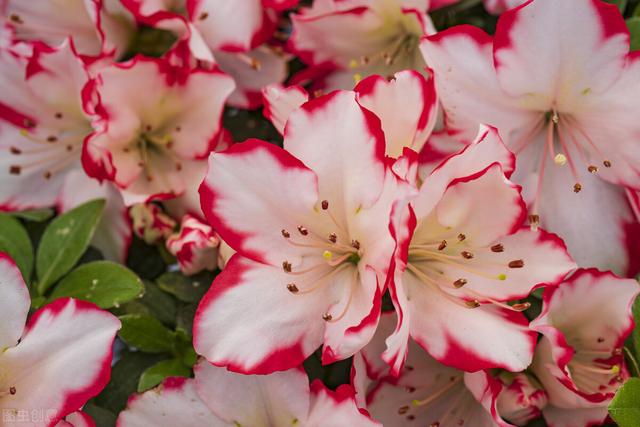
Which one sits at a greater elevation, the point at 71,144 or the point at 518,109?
the point at 518,109

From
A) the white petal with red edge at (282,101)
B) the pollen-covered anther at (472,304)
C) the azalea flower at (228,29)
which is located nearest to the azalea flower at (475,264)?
the pollen-covered anther at (472,304)

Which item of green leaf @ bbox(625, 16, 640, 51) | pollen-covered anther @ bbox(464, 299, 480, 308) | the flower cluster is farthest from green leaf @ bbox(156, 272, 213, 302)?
green leaf @ bbox(625, 16, 640, 51)

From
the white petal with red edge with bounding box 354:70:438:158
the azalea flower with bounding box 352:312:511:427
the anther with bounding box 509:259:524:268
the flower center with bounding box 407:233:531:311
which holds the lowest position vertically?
the azalea flower with bounding box 352:312:511:427

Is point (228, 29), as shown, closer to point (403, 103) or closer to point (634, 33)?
point (403, 103)

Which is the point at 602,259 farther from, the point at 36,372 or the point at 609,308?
the point at 36,372

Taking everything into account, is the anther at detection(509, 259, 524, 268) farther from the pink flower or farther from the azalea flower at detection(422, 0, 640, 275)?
the pink flower

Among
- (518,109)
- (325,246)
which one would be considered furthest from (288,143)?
(518,109)
